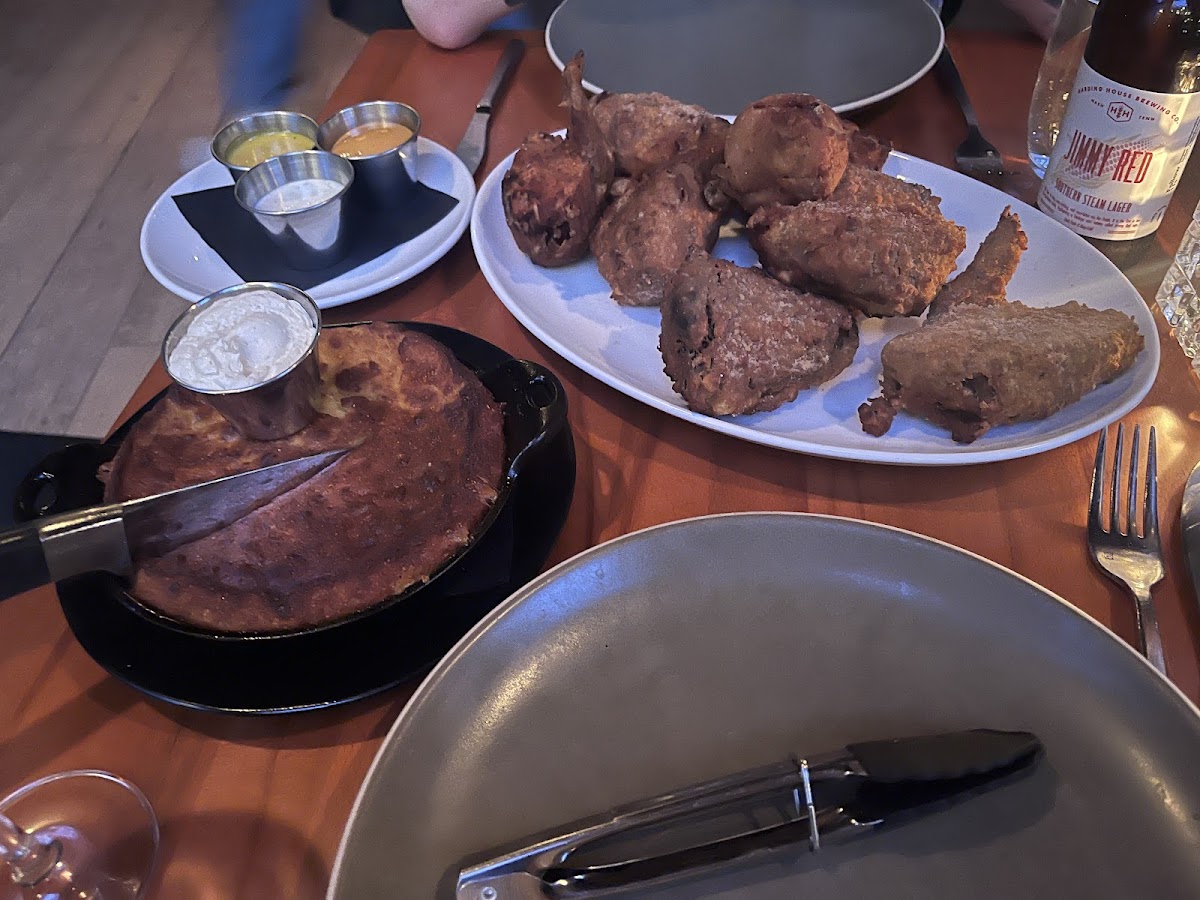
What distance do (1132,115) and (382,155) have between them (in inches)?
41.6

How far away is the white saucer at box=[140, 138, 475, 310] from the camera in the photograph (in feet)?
4.06

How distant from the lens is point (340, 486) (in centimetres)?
83

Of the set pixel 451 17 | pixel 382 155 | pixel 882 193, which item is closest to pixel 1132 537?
pixel 882 193

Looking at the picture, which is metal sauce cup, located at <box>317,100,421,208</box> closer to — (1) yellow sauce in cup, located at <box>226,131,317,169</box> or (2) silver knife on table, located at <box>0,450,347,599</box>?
(1) yellow sauce in cup, located at <box>226,131,317,169</box>

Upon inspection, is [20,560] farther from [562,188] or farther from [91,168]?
[91,168]

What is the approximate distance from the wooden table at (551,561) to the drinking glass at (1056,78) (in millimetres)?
56

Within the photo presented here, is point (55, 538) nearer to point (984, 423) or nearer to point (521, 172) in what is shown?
point (521, 172)

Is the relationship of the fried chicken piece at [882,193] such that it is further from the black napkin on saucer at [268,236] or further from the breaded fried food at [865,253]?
the black napkin on saucer at [268,236]

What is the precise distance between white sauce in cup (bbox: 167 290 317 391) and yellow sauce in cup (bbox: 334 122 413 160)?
1.95ft

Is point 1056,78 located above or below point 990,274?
above

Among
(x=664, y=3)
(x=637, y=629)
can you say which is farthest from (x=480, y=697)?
(x=664, y=3)

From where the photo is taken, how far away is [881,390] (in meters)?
1.00

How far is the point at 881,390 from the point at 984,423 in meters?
0.12

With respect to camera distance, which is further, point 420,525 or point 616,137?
point 616,137
